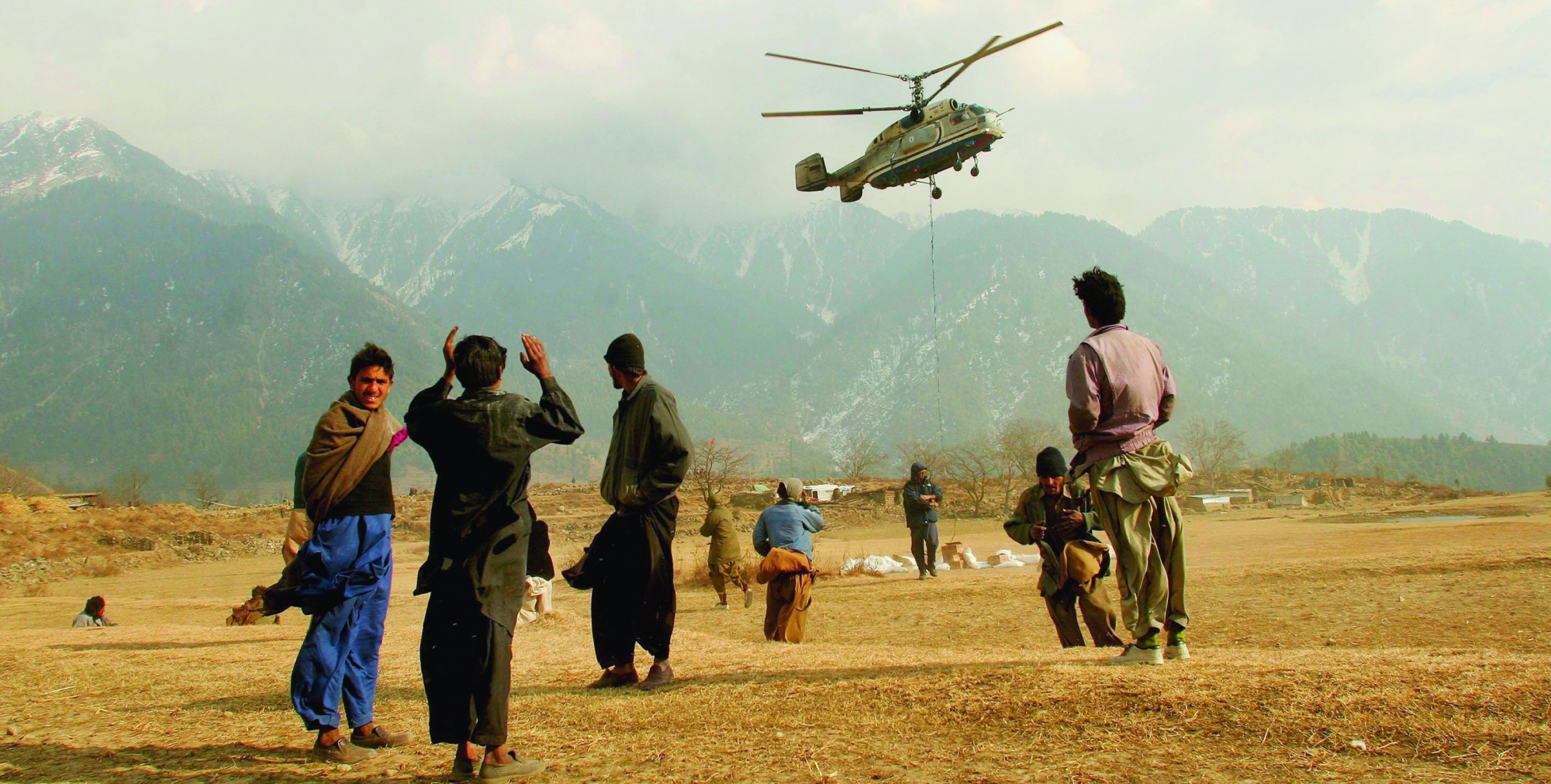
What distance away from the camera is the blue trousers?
436 cm

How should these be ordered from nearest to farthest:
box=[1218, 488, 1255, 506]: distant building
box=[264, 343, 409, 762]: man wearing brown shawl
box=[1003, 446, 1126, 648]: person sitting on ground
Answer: box=[264, 343, 409, 762]: man wearing brown shawl
box=[1003, 446, 1126, 648]: person sitting on ground
box=[1218, 488, 1255, 506]: distant building

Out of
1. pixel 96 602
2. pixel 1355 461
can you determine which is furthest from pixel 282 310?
pixel 96 602

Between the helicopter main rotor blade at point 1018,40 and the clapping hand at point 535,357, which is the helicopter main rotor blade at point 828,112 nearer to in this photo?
the helicopter main rotor blade at point 1018,40

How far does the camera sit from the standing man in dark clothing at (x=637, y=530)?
17.0ft

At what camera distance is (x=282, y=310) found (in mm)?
198250

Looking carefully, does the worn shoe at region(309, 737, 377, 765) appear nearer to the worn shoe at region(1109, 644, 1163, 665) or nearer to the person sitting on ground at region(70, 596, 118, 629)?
the worn shoe at region(1109, 644, 1163, 665)

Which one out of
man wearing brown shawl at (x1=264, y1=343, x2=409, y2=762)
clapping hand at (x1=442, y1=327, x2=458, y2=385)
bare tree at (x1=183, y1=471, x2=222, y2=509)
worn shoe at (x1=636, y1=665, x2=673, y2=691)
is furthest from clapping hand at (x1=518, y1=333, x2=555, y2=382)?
bare tree at (x1=183, y1=471, x2=222, y2=509)

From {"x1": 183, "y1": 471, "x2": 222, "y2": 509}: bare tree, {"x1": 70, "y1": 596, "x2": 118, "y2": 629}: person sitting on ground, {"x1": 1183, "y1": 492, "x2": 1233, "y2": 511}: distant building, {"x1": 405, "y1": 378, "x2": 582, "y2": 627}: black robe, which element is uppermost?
{"x1": 405, "y1": 378, "x2": 582, "y2": 627}: black robe

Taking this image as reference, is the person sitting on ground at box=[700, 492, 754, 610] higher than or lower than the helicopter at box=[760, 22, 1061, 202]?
lower

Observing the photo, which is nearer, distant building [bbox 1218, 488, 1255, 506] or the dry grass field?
the dry grass field

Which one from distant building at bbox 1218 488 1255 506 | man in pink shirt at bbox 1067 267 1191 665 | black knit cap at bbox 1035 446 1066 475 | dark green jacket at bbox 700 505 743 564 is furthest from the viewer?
distant building at bbox 1218 488 1255 506

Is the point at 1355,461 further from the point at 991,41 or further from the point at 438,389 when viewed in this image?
the point at 438,389

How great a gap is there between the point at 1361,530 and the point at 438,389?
2860 cm

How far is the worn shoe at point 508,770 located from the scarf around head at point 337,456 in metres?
1.45
